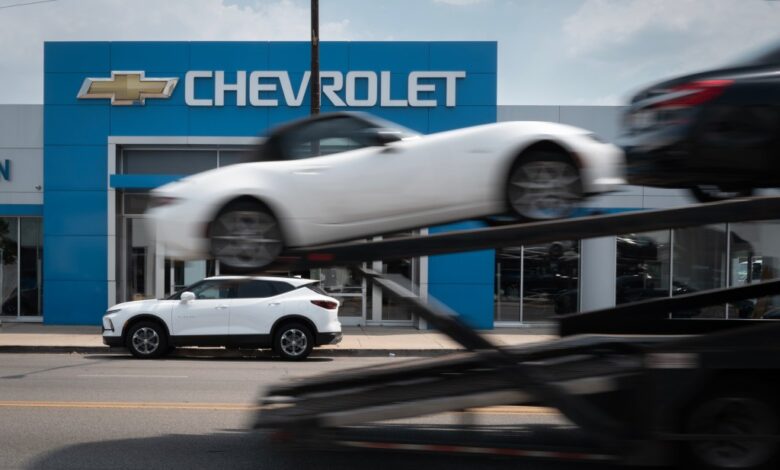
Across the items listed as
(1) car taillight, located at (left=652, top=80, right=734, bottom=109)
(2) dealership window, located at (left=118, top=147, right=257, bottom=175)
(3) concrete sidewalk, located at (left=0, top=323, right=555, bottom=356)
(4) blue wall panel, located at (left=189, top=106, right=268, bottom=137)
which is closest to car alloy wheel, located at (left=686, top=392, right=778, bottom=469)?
(1) car taillight, located at (left=652, top=80, right=734, bottom=109)

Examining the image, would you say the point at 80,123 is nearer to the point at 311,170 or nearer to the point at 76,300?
the point at 76,300

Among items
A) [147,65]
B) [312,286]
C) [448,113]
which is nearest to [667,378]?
[312,286]

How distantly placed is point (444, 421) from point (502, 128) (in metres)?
2.20

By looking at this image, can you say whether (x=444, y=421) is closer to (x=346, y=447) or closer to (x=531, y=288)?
(x=346, y=447)

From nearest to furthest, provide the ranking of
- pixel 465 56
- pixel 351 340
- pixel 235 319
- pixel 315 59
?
1. pixel 235 319
2. pixel 315 59
3. pixel 351 340
4. pixel 465 56

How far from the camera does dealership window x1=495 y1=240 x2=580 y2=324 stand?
1789cm

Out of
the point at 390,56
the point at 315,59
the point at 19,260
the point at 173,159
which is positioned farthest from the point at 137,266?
the point at 390,56

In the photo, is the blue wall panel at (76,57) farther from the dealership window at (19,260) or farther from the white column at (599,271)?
the white column at (599,271)

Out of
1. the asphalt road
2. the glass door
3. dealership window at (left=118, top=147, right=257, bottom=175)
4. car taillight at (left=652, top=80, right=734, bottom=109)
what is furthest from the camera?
the glass door

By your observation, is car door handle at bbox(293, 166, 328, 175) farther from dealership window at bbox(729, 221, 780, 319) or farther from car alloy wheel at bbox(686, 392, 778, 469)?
dealership window at bbox(729, 221, 780, 319)

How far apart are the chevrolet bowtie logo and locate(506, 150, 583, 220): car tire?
14.0 metres

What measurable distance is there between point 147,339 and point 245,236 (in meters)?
8.52

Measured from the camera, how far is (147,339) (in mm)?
12312

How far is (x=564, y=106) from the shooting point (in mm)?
17141
